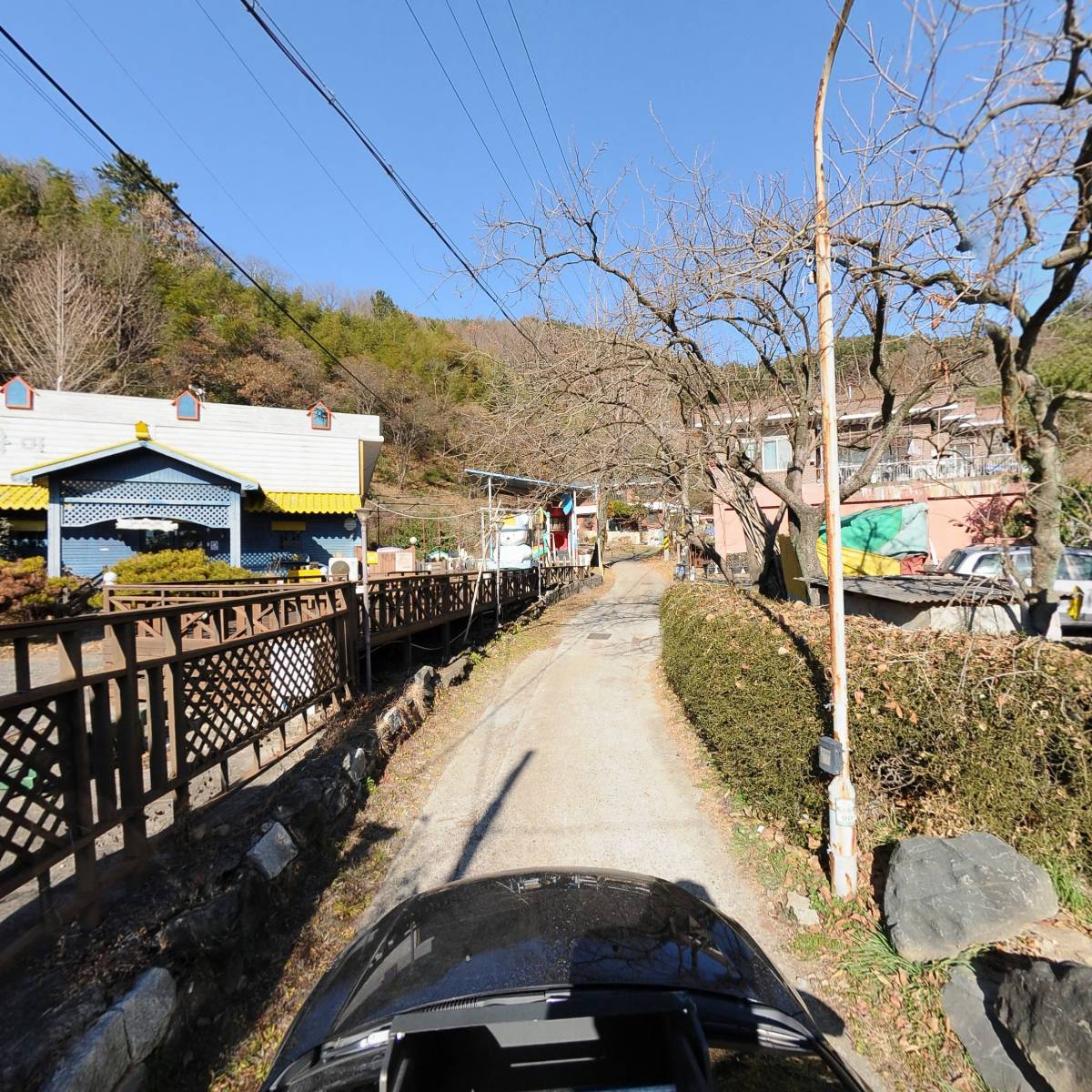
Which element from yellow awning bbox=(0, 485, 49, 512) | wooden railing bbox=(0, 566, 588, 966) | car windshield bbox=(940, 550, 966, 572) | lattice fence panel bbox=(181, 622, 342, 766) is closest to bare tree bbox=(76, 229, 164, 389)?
yellow awning bbox=(0, 485, 49, 512)

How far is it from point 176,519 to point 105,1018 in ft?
56.3

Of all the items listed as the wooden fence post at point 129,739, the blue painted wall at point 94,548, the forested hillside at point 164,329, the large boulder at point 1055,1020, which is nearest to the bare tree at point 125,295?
the forested hillside at point 164,329

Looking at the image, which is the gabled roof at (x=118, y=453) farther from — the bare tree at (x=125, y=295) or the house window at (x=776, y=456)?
the house window at (x=776, y=456)

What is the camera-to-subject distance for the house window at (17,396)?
710 inches

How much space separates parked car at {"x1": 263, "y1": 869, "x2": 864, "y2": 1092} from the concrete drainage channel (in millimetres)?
940

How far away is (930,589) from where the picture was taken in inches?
289

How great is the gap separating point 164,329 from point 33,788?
129ft

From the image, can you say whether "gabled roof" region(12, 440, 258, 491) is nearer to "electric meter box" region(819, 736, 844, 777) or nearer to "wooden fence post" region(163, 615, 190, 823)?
"wooden fence post" region(163, 615, 190, 823)

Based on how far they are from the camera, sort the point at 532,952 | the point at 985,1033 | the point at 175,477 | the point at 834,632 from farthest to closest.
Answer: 1. the point at 175,477
2. the point at 834,632
3. the point at 985,1033
4. the point at 532,952


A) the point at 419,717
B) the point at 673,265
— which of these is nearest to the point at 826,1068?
the point at 419,717

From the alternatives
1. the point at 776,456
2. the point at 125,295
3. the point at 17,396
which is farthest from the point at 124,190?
the point at 776,456

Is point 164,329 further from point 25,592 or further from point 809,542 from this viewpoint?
point 809,542

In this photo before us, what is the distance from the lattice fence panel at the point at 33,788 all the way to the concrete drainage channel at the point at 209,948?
0.65 m

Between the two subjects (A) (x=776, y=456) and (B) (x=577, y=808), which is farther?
(A) (x=776, y=456)
